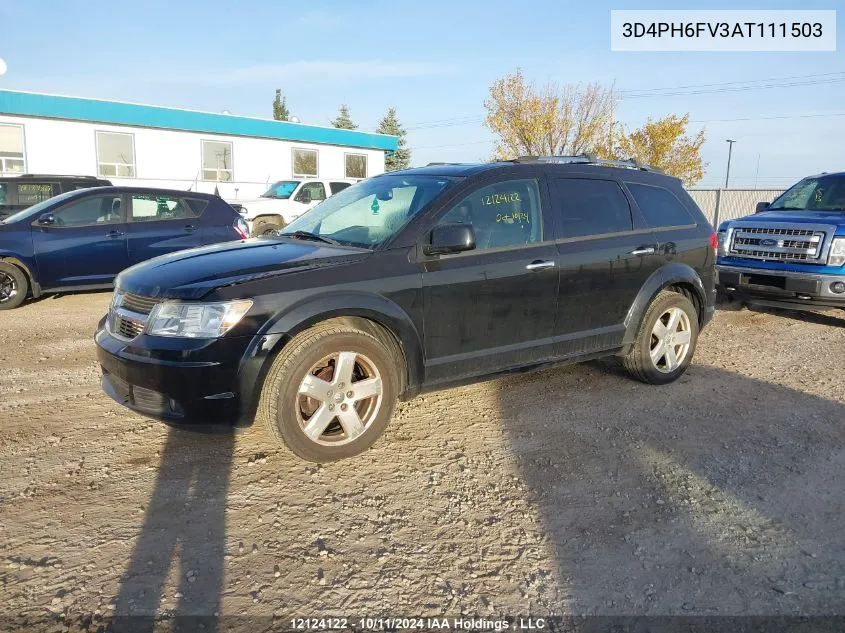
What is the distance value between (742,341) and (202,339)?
5.78m

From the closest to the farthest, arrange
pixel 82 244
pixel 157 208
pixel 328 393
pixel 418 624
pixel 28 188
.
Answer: pixel 418 624 < pixel 328 393 < pixel 82 244 < pixel 157 208 < pixel 28 188

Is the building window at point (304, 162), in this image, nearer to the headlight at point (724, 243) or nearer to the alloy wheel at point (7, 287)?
the alloy wheel at point (7, 287)

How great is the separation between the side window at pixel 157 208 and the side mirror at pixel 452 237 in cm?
614

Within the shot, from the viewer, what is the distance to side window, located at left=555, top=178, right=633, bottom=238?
4.59 metres

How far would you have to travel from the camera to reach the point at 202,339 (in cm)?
333

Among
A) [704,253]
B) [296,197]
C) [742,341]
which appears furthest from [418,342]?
[296,197]

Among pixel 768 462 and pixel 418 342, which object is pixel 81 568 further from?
pixel 768 462

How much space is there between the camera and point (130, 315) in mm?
3652

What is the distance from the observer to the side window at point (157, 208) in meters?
8.59

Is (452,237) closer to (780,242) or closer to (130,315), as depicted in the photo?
(130,315)

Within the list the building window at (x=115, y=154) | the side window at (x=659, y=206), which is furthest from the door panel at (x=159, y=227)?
the building window at (x=115, y=154)

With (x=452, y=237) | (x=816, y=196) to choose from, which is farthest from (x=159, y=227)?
(x=816, y=196)

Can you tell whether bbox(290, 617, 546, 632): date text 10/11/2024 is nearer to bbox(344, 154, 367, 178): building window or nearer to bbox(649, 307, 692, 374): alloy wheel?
bbox(649, 307, 692, 374): alloy wheel

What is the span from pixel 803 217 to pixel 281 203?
11.8m
